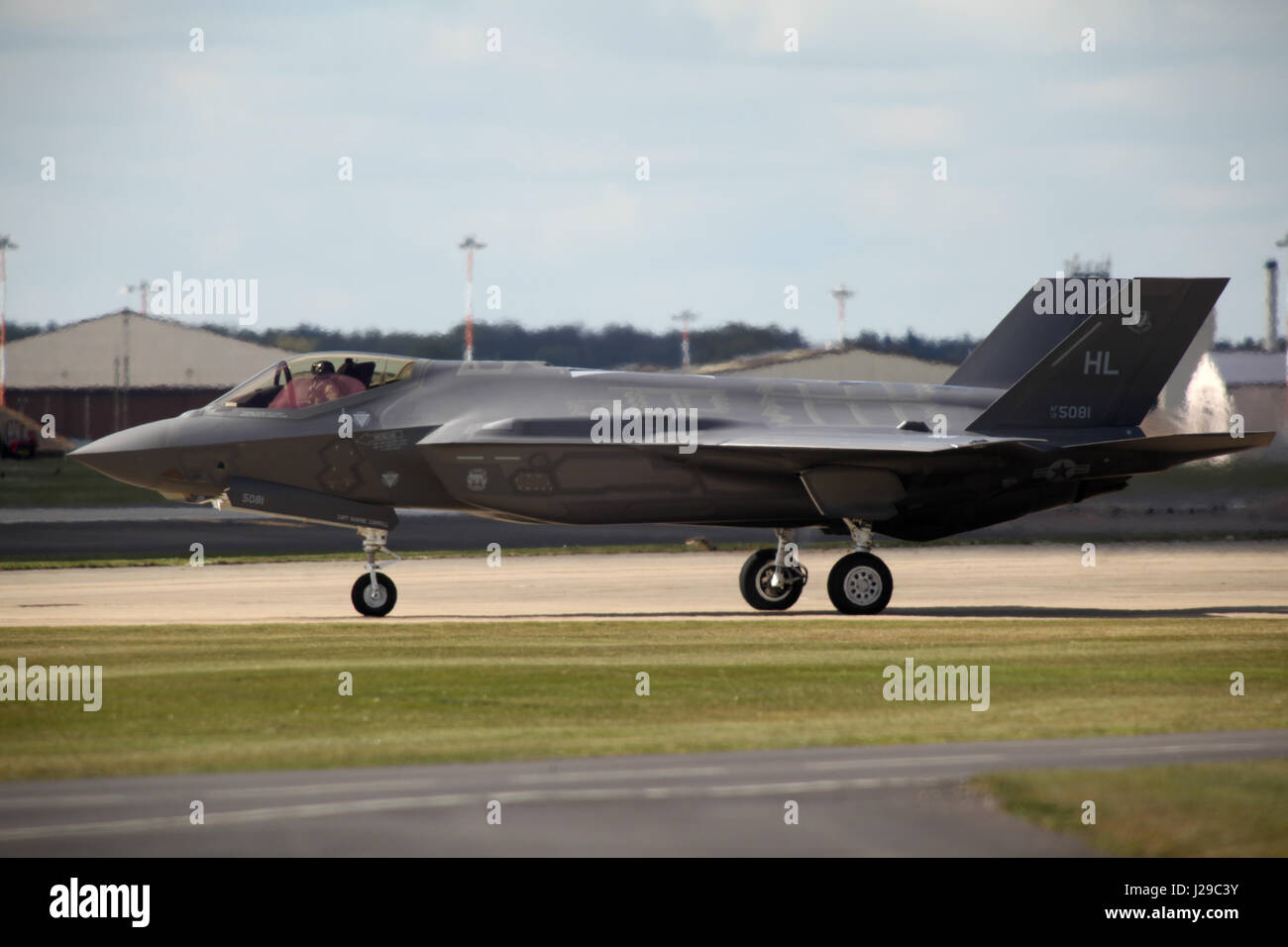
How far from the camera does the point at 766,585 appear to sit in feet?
85.9

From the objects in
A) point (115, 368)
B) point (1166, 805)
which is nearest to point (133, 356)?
point (115, 368)

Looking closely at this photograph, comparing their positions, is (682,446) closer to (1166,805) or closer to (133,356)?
(1166,805)

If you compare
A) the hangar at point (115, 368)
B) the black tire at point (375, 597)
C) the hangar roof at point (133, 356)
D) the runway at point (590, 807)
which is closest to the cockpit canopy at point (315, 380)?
the black tire at point (375, 597)

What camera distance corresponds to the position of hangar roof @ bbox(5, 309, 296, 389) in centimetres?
7056

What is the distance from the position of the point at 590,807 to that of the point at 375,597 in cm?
1446

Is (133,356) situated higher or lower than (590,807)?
higher

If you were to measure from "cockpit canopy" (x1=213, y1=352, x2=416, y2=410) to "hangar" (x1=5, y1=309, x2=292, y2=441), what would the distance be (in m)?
42.7

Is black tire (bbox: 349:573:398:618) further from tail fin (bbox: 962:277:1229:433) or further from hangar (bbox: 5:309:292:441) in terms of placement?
hangar (bbox: 5:309:292:441)

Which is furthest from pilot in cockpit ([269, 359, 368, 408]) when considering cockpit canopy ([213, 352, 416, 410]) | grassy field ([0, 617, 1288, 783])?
grassy field ([0, 617, 1288, 783])

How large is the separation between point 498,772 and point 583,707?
11.1 ft
